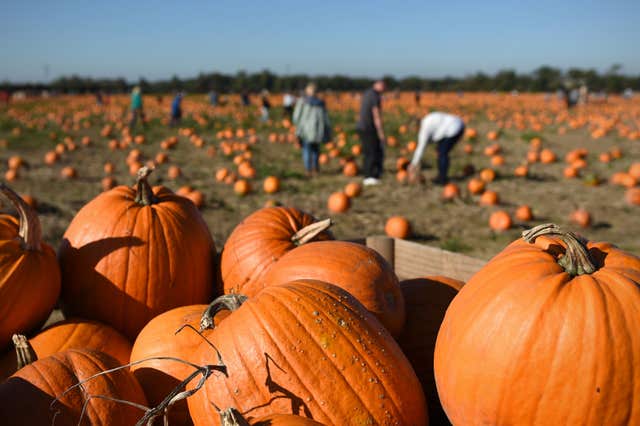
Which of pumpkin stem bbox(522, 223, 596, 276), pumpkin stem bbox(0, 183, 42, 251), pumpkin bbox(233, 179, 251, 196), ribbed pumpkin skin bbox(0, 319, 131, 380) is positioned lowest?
pumpkin bbox(233, 179, 251, 196)

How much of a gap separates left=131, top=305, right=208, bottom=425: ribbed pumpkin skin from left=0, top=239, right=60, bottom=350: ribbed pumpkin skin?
22.8 inches

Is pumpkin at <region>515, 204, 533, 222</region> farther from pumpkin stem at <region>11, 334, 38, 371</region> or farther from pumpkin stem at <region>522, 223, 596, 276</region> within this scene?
pumpkin stem at <region>11, 334, 38, 371</region>

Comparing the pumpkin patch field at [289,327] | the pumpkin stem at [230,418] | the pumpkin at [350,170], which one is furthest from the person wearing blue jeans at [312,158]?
the pumpkin stem at [230,418]

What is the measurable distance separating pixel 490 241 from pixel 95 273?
5.50 meters

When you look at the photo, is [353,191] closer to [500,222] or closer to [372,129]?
[372,129]

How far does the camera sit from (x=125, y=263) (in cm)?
268

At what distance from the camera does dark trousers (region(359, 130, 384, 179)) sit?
10898mm

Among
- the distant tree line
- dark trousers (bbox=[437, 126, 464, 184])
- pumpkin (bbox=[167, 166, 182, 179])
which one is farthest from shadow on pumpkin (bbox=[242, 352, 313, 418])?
the distant tree line

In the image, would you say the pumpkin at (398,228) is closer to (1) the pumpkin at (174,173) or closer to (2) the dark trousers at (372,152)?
(2) the dark trousers at (372,152)

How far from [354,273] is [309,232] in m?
0.68

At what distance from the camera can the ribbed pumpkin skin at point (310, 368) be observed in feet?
5.17

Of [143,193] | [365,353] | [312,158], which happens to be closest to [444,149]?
[312,158]

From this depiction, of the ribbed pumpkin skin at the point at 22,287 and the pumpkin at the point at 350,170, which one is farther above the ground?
the ribbed pumpkin skin at the point at 22,287

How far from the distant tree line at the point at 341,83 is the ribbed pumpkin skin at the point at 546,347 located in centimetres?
7099
